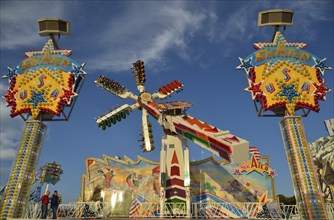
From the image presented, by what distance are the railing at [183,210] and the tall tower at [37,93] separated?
3180 millimetres

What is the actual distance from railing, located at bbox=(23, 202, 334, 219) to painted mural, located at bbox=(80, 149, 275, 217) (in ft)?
0.78

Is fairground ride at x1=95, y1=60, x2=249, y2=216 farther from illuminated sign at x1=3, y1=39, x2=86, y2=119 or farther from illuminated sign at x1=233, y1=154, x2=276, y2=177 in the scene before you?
illuminated sign at x1=233, y1=154, x2=276, y2=177

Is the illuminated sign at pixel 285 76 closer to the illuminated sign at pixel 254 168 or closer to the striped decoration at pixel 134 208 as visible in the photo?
the illuminated sign at pixel 254 168

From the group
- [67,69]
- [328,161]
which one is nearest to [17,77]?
[67,69]

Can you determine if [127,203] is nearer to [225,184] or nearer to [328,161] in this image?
[225,184]

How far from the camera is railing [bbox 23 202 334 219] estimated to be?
18.6 m

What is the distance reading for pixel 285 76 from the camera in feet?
76.0

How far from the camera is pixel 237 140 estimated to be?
1709 cm

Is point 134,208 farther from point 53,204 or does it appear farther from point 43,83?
point 43,83

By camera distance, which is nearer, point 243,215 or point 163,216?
point 163,216

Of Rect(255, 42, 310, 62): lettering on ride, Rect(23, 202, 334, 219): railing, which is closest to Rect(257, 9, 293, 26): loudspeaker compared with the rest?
Rect(255, 42, 310, 62): lettering on ride

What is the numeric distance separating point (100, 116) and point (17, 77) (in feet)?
24.7

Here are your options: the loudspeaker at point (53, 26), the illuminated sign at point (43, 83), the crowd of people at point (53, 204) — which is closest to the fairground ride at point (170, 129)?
the illuminated sign at point (43, 83)

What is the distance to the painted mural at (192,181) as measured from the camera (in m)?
23.5
